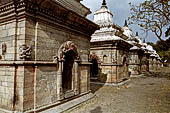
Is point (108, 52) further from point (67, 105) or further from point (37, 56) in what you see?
point (37, 56)

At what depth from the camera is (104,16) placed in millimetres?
13891

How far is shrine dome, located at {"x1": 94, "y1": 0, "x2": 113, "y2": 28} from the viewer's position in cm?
1349

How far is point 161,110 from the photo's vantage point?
19.6 feet

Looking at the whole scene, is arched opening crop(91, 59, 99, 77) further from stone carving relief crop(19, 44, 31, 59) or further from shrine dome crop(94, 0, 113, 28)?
stone carving relief crop(19, 44, 31, 59)

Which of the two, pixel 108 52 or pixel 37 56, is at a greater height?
pixel 108 52

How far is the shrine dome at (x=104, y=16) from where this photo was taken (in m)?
13.5

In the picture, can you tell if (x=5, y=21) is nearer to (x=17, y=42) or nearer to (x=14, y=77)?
(x=17, y=42)

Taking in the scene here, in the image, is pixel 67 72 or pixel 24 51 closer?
pixel 24 51

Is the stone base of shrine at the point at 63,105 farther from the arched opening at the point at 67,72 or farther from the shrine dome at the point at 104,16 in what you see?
the shrine dome at the point at 104,16

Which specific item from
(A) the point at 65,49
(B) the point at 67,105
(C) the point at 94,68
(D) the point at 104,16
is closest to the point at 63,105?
(B) the point at 67,105

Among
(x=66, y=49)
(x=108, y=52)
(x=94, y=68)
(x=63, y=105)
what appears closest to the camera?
(x=63, y=105)

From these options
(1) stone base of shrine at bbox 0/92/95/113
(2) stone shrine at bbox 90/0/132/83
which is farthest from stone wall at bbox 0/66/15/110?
(2) stone shrine at bbox 90/0/132/83

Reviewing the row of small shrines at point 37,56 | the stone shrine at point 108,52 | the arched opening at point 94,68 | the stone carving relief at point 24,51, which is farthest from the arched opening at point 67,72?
the arched opening at point 94,68

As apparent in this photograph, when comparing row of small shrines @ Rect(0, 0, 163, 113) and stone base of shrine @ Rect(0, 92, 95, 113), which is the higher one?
row of small shrines @ Rect(0, 0, 163, 113)
